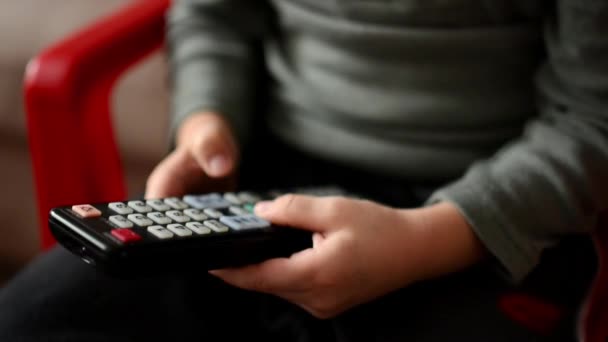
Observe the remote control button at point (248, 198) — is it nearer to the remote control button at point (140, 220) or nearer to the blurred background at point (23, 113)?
the remote control button at point (140, 220)

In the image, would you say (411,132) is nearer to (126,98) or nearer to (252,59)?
(252,59)

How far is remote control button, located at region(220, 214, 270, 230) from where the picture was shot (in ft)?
1.30

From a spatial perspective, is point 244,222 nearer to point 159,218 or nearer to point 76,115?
point 159,218

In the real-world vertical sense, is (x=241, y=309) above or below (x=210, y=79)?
below

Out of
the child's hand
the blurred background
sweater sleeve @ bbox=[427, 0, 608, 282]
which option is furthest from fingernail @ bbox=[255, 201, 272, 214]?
the blurred background

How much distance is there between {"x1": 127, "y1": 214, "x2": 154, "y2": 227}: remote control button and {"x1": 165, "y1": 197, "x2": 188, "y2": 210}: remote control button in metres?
0.04

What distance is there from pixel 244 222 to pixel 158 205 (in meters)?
0.05

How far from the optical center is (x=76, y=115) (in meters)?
0.52

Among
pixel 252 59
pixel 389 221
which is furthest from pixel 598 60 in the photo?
pixel 252 59

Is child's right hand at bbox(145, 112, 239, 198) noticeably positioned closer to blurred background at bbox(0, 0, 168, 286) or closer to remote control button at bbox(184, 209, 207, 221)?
remote control button at bbox(184, 209, 207, 221)

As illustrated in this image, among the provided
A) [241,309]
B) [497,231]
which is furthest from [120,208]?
[497,231]

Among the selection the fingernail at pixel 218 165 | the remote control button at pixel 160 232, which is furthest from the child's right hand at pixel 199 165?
the remote control button at pixel 160 232

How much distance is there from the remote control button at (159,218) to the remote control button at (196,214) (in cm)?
2

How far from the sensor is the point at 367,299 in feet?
1.34
